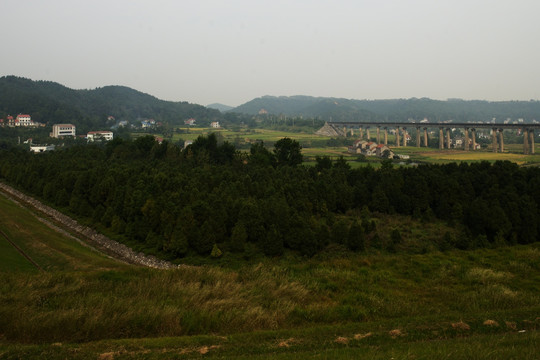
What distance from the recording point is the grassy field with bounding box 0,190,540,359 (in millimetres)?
7691

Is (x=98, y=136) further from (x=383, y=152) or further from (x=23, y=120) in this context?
(x=383, y=152)

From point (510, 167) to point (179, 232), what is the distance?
26439mm

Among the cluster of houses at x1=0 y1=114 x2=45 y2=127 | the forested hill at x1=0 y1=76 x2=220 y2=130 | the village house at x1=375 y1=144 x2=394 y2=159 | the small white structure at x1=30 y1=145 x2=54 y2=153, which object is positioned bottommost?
the village house at x1=375 y1=144 x2=394 y2=159

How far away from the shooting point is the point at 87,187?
33719 mm

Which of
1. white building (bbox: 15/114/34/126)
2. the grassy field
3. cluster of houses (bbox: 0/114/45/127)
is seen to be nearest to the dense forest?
the grassy field

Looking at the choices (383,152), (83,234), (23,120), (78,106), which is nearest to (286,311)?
(83,234)

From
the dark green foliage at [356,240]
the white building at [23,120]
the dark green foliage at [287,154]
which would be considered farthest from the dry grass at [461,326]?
the white building at [23,120]

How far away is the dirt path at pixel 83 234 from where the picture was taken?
77.4 feet

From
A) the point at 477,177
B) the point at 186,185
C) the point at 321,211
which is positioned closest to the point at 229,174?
the point at 186,185

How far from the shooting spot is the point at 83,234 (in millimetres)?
29281

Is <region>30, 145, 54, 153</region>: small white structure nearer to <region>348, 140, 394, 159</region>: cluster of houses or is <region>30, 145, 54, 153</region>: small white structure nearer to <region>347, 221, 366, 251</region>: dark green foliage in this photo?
<region>348, 140, 394, 159</region>: cluster of houses

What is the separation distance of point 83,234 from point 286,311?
23.8 m

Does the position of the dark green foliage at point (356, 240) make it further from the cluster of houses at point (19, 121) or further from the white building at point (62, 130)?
the cluster of houses at point (19, 121)

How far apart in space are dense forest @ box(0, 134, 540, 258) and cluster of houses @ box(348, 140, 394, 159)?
92.4 ft
